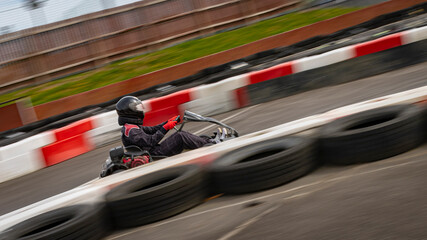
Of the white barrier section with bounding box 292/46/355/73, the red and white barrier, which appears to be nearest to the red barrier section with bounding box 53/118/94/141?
the red and white barrier

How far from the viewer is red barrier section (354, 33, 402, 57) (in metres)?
7.96

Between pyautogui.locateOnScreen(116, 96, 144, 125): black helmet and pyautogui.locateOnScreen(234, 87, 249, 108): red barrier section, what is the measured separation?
312 cm

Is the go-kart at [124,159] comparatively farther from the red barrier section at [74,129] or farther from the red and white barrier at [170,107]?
the red barrier section at [74,129]

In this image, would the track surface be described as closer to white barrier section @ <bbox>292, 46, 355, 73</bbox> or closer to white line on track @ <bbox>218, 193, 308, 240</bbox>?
white barrier section @ <bbox>292, 46, 355, 73</bbox>

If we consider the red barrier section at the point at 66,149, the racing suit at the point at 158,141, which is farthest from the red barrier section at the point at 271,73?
the racing suit at the point at 158,141

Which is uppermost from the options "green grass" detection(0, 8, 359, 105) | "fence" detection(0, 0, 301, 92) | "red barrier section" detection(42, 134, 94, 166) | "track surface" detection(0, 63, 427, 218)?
"fence" detection(0, 0, 301, 92)

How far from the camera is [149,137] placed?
5426 millimetres

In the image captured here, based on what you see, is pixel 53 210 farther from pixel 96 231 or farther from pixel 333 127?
pixel 333 127

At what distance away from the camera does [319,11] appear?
15.7 m

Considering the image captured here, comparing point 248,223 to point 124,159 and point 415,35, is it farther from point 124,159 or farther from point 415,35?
point 415,35

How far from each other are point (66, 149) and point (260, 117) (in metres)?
3.00

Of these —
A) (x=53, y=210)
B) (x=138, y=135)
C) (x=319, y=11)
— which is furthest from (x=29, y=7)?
(x=53, y=210)

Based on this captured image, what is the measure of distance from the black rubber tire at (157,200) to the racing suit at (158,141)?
1422 millimetres

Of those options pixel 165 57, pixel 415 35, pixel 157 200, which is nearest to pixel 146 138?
pixel 157 200
